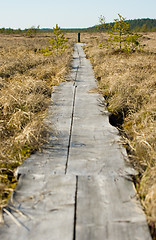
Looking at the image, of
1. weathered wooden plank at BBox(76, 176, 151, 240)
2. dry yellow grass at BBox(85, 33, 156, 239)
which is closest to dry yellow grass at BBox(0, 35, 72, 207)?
weathered wooden plank at BBox(76, 176, 151, 240)

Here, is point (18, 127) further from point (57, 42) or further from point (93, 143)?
point (57, 42)

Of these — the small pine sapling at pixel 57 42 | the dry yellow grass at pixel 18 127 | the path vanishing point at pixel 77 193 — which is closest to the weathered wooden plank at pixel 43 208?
the path vanishing point at pixel 77 193

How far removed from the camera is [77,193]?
1.99m

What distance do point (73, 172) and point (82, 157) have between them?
1.05 feet

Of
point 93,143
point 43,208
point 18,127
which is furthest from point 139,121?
point 43,208

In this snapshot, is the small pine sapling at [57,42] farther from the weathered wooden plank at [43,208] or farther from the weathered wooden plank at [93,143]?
the weathered wooden plank at [43,208]

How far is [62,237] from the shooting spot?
156 cm

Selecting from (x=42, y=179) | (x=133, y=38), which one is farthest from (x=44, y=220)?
(x=133, y=38)

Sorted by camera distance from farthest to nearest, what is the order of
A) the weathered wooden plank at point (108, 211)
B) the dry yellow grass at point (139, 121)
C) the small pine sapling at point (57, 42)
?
the small pine sapling at point (57, 42), the dry yellow grass at point (139, 121), the weathered wooden plank at point (108, 211)

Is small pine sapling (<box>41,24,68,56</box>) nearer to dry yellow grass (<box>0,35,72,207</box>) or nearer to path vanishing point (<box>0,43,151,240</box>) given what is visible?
dry yellow grass (<box>0,35,72,207</box>)

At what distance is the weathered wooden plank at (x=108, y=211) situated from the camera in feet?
5.23

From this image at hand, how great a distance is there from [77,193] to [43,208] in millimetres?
347

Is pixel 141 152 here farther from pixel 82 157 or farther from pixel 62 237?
pixel 62 237

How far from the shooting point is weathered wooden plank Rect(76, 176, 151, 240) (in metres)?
1.59
